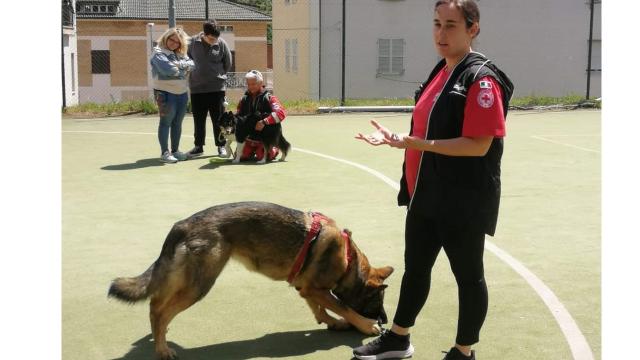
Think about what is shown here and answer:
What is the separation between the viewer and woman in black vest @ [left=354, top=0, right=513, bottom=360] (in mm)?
3660

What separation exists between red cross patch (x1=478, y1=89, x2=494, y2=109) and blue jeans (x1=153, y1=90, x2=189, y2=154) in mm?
7927

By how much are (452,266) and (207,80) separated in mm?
8287

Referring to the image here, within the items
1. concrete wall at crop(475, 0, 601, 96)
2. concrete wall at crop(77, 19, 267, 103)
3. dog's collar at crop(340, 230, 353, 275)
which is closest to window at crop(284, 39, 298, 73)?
concrete wall at crop(475, 0, 601, 96)

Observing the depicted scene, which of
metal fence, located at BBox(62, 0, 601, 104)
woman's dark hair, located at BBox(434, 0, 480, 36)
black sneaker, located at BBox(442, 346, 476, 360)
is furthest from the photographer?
metal fence, located at BBox(62, 0, 601, 104)

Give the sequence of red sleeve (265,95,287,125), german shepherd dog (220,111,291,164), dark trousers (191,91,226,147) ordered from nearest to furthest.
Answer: red sleeve (265,95,287,125) → german shepherd dog (220,111,291,164) → dark trousers (191,91,226,147)

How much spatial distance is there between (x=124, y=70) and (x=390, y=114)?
30.4 metres

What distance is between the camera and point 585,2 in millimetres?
31922

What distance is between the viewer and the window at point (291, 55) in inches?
1340

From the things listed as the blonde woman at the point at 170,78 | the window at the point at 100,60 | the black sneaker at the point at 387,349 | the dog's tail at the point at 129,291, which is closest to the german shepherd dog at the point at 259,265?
the dog's tail at the point at 129,291

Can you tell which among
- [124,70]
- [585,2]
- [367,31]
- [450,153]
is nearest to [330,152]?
[450,153]

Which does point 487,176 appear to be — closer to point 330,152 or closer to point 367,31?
point 330,152

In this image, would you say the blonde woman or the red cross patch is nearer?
the red cross patch

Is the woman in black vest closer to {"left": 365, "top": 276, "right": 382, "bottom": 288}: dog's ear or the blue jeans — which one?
{"left": 365, "top": 276, "right": 382, "bottom": 288}: dog's ear

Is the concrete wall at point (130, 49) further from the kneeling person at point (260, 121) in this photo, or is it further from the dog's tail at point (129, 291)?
the dog's tail at point (129, 291)
